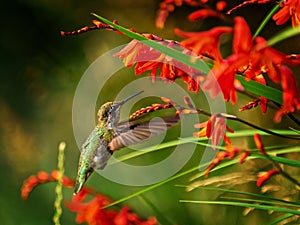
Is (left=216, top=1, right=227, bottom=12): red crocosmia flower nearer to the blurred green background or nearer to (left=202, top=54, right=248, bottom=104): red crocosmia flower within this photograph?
(left=202, top=54, right=248, bottom=104): red crocosmia flower

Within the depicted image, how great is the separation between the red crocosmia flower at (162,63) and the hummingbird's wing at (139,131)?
6cm

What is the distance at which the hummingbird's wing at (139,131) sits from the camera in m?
0.84

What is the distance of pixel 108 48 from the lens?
2.13m

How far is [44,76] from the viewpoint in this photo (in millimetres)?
2242

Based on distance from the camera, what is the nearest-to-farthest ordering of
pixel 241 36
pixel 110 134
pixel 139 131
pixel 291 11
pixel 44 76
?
pixel 241 36 < pixel 291 11 < pixel 139 131 < pixel 110 134 < pixel 44 76

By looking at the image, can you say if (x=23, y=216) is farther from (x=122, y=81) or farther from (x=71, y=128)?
(x=122, y=81)

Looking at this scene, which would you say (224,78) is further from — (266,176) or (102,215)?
(102,215)

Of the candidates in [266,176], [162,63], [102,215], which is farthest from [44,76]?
[266,176]

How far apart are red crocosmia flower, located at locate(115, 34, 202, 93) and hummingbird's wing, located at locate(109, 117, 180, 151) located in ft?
0.21

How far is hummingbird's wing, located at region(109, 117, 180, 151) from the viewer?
838mm

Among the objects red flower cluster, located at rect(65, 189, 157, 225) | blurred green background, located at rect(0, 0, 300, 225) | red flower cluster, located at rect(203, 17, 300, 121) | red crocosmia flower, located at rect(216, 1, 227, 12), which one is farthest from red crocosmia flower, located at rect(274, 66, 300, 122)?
blurred green background, located at rect(0, 0, 300, 225)

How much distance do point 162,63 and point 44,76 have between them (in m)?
1.50

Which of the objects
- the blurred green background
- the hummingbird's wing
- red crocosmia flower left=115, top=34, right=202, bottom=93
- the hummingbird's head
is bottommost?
the blurred green background

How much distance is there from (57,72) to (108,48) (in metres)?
0.21
